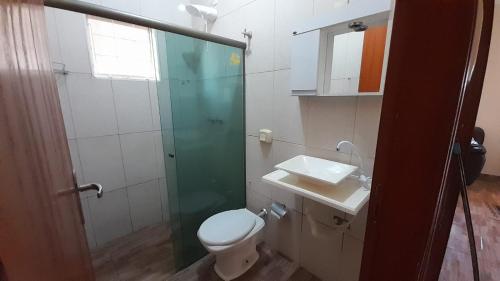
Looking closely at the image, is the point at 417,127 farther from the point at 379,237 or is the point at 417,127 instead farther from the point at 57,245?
the point at 57,245

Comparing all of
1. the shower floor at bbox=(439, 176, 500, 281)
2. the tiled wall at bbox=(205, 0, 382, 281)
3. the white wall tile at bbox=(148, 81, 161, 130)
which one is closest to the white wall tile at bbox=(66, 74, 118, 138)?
the white wall tile at bbox=(148, 81, 161, 130)

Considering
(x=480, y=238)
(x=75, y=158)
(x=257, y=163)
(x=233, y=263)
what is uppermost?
(x=75, y=158)

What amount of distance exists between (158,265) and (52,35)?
192 centimetres

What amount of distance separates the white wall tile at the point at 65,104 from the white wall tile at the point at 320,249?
1.98 metres

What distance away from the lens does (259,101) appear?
1.69 m

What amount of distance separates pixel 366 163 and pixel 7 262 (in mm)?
1378

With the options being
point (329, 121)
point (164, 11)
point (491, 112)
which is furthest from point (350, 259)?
point (164, 11)

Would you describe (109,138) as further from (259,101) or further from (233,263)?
(233,263)

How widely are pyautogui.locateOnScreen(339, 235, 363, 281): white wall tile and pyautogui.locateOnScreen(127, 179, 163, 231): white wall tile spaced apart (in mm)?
1816

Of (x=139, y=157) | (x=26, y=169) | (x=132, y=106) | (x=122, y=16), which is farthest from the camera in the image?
(x=139, y=157)

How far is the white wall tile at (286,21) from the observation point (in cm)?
129

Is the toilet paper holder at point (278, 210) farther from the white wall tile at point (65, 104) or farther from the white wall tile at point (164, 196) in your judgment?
the white wall tile at point (65, 104)

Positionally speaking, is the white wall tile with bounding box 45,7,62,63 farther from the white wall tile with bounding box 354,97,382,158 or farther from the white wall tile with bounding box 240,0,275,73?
the white wall tile with bounding box 354,97,382,158

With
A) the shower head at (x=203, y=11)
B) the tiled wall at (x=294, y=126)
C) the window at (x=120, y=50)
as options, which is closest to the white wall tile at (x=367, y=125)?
the tiled wall at (x=294, y=126)
